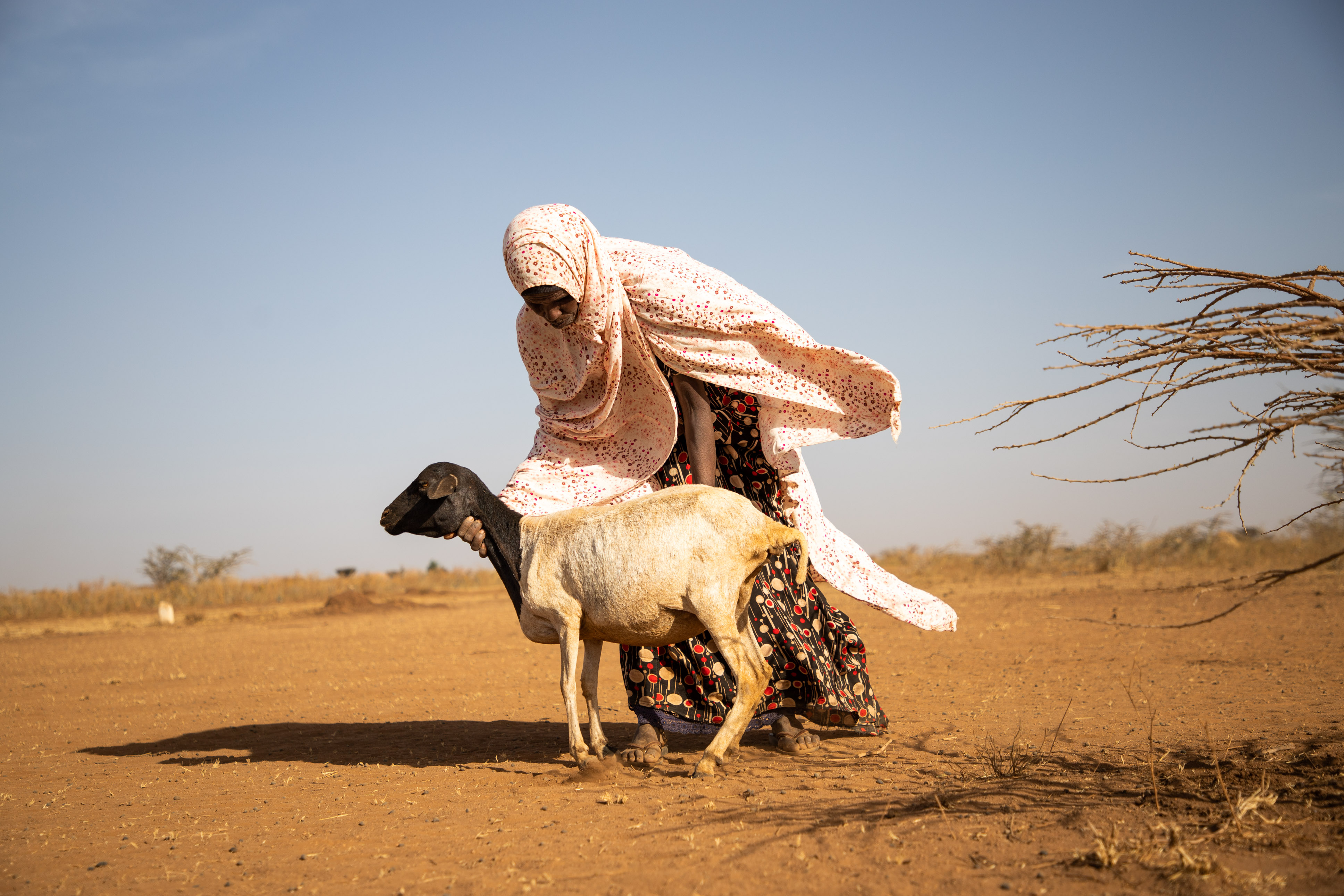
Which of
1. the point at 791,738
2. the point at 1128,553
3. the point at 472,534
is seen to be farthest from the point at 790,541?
the point at 1128,553

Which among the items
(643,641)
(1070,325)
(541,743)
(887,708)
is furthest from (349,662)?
(1070,325)

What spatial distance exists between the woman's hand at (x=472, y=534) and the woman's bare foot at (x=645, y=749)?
4.38ft

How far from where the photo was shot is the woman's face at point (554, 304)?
460cm

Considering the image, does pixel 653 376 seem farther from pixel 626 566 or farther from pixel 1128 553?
pixel 1128 553

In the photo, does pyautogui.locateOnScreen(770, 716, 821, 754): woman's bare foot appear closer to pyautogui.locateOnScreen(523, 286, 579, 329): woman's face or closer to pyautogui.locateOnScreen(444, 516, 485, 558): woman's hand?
pyautogui.locateOnScreen(444, 516, 485, 558): woman's hand

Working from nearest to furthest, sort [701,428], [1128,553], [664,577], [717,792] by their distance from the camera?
[717,792] < [664,577] < [701,428] < [1128,553]

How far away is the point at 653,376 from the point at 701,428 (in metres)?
0.40

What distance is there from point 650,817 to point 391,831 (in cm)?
114

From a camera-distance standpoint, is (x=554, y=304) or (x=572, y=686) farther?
(x=554, y=304)

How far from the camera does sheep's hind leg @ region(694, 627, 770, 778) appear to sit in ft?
13.7

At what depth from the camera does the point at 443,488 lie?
478 centimetres

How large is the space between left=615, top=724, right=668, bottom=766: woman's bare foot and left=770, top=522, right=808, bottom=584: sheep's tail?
1.34 meters

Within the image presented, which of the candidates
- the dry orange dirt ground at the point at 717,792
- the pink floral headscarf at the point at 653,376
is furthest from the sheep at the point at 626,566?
the dry orange dirt ground at the point at 717,792

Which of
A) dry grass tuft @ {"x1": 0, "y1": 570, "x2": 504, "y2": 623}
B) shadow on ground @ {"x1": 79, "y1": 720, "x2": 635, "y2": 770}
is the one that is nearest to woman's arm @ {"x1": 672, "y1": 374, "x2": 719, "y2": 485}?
shadow on ground @ {"x1": 79, "y1": 720, "x2": 635, "y2": 770}
